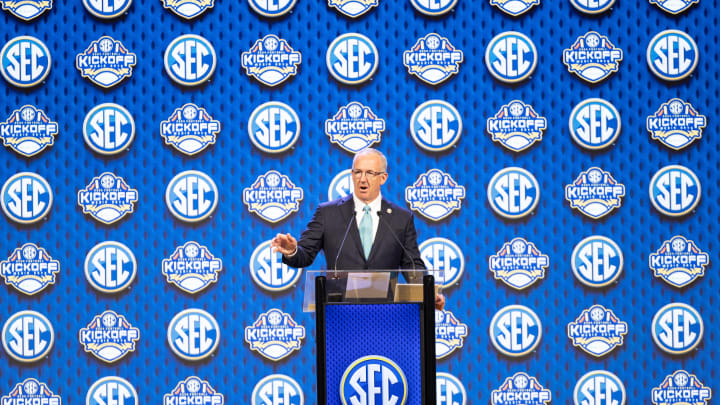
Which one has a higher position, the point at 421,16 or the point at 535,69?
the point at 421,16

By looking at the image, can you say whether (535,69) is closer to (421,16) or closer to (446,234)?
(421,16)

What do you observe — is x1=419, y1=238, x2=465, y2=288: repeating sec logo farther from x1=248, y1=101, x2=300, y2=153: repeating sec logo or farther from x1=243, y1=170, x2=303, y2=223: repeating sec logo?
x1=248, y1=101, x2=300, y2=153: repeating sec logo

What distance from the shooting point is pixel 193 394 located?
4285 mm

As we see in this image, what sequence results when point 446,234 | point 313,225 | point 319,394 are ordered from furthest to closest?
point 446,234 → point 313,225 → point 319,394

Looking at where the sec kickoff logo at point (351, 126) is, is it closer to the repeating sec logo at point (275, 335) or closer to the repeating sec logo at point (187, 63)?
the repeating sec logo at point (187, 63)

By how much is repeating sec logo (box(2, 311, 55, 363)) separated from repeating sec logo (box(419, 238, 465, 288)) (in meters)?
2.19

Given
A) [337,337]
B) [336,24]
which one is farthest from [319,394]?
[336,24]

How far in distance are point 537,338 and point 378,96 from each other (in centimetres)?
165

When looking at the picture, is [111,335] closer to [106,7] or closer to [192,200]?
[192,200]

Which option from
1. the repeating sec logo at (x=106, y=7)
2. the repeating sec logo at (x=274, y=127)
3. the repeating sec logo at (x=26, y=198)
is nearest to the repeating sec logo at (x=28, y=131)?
the repeating sec logo at (x=26, y=198)

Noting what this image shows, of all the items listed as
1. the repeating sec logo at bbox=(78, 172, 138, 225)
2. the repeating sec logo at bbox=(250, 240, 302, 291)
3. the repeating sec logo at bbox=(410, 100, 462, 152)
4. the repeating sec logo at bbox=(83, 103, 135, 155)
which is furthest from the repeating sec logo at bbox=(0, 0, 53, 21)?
the repeating sec logo at bbox=(410, 100, 462, 152)

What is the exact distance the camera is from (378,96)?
430 centimetres

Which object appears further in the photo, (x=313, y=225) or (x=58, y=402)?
(x=58, y=402)

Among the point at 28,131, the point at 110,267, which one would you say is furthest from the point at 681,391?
the point at 28,131
